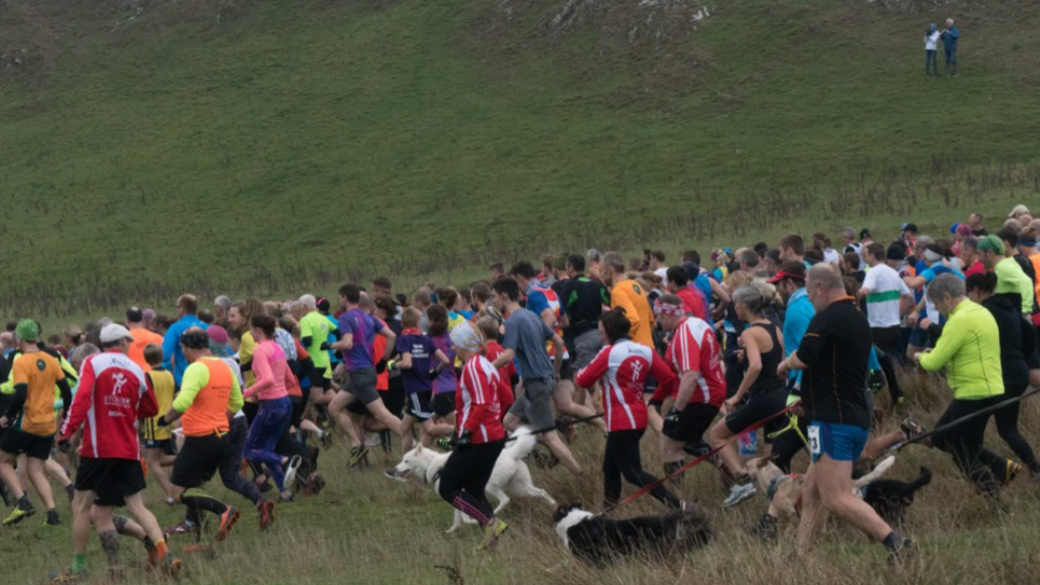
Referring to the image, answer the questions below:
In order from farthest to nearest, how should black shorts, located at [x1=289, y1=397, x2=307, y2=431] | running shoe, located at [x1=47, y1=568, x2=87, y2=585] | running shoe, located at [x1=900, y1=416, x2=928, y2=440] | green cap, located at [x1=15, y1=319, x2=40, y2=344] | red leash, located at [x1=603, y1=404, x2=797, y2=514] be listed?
1. black shorts, located at [x1=289, y1=397, x2=307, y2=431]
2. green cap, located at [x1=15, y1=319, x2=40, y2=344]
3. running shoe, located at [x1=47, y1=568, x2=87, y2=585]
4. red leash, located at [x1=603, y1=404, x2=797, y2=514]
5. running shoe, located at [x1=900, y1=416, x2=928, y2=440]

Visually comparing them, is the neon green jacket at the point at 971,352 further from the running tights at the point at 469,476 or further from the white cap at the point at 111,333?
the white cap at the point at 111,333

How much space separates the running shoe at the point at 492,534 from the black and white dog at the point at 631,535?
4.63ft

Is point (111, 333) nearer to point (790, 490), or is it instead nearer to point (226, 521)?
point (226, 521)

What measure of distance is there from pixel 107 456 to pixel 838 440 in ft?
18.6

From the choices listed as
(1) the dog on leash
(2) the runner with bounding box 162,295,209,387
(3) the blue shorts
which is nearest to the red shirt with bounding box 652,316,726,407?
(1) the dog on leash

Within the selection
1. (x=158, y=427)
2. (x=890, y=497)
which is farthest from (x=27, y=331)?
(x=890, y=497)

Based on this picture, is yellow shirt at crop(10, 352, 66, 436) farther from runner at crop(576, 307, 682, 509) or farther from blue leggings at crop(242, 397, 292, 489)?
runner at crop(576, 307, 682, 509)

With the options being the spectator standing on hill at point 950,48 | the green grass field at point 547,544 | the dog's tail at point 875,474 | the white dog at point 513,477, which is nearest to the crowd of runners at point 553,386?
the green grass field at point 547,544

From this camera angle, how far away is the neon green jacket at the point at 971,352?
997 cm

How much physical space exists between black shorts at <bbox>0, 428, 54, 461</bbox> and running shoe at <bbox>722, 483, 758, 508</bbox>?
711cm

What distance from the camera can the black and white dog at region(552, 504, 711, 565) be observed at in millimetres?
8938

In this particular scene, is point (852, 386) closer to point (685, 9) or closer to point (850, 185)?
point (850, 185)

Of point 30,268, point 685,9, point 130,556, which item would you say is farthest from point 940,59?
point 130,556

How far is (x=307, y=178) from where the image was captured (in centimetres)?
5472
